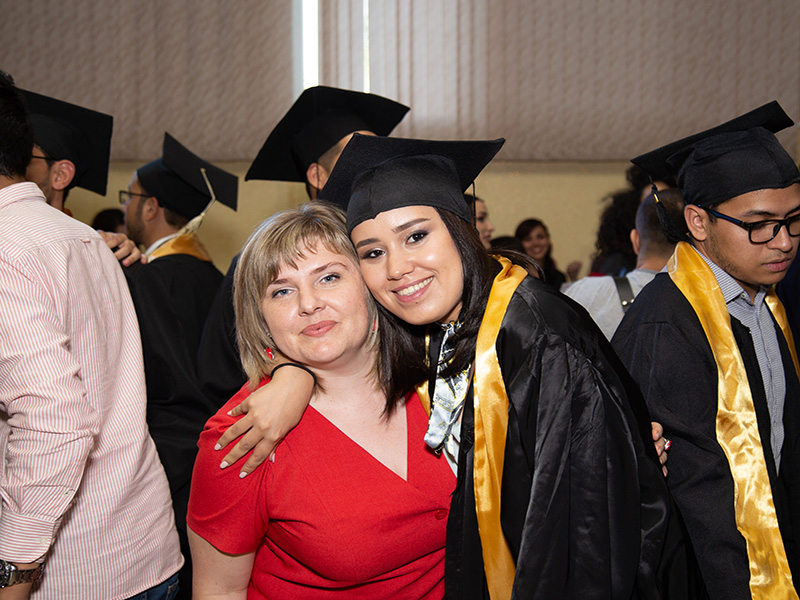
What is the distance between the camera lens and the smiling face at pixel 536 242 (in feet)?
17.3

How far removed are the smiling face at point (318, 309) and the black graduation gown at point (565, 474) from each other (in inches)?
13.7

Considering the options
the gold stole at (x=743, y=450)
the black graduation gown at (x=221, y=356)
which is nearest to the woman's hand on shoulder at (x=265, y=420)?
the black graduation gown at (x=221, y=356)

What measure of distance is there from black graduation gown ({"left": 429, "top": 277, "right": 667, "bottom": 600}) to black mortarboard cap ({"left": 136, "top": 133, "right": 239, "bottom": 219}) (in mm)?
2284

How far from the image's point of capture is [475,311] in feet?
5.08

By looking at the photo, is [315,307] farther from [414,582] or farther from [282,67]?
[282,67]

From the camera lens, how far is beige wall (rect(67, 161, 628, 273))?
5566 millimetres

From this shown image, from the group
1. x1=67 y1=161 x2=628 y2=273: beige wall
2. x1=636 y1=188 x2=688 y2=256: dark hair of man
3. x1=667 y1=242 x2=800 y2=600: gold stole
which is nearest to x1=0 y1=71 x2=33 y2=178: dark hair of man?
x1=667 y1=242 x2=800 y2=600: gold stole

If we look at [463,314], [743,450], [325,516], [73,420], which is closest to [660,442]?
[743,450]

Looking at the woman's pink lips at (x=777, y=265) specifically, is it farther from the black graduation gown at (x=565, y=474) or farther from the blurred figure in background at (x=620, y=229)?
the blurred figure in background at (x=620, y=229)

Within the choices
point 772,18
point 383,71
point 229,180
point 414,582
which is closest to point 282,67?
point 383,71

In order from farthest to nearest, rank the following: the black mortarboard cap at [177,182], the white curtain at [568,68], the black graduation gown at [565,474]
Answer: the white curtain at [568,68], the black mortarboard cap at [177,182], the black graduation gown at [565,474]

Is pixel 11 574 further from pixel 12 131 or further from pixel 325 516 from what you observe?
pixel 12 131

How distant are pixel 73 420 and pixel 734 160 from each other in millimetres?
1821

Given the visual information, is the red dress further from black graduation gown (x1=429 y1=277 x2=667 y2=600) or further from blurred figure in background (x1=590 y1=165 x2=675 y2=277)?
blurred figure in background (x1=590 y1=165 x2=675 y2=277)
